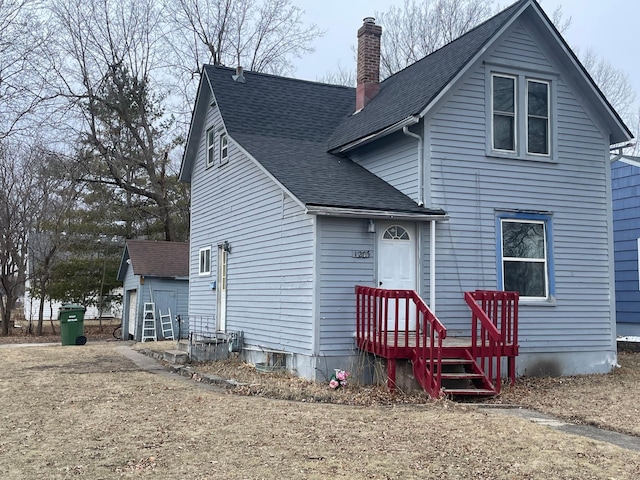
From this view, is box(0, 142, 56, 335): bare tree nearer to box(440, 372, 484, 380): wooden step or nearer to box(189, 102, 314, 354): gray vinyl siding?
box(189, 102, 314, 354): gray vinyl siding

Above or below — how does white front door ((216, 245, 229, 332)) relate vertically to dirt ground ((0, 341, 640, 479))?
above

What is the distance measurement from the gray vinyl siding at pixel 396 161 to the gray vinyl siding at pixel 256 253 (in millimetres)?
2013

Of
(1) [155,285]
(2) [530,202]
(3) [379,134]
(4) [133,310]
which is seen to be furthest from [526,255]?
(4) [133,310]

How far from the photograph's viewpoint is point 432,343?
913 centimetres

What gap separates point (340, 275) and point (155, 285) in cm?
1387

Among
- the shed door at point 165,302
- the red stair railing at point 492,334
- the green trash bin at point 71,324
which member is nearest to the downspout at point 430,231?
the red stair railing at point 492,334

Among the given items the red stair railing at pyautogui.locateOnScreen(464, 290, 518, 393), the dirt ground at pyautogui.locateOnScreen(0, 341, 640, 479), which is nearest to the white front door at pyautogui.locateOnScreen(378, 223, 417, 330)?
the red stair railing at pyautogui.locateOnScreen(464, 290, 518, 393)

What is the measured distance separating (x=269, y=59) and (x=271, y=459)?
30.0 meters

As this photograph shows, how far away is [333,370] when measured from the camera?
10.6m

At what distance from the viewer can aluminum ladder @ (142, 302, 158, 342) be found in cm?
2245

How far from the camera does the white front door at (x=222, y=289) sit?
48.9 ft

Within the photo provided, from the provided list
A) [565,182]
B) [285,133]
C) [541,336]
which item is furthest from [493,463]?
[285,133]

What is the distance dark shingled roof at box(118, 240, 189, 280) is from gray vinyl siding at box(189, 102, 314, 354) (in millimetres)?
6176

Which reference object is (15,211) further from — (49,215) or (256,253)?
(256,253)
